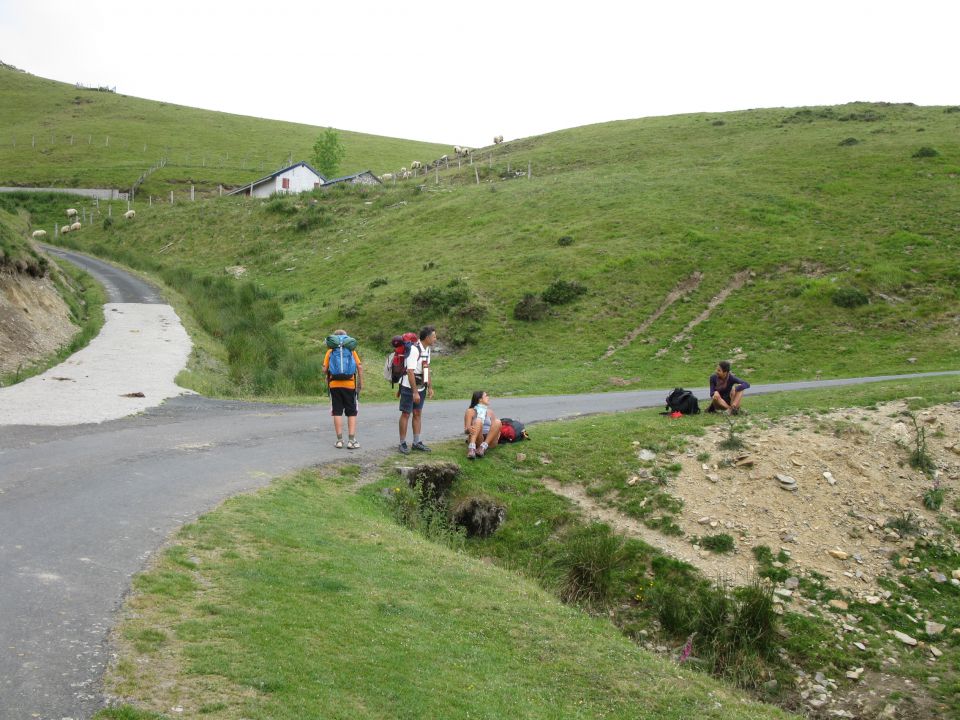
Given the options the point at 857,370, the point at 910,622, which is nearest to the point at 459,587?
the point at 910,622

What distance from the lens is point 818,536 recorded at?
1205cm

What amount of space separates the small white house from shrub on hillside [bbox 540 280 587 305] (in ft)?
156

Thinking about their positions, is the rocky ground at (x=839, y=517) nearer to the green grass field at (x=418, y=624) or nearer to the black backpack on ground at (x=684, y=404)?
the green grass field at (x=418, y=624)

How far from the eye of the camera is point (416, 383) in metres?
13.7

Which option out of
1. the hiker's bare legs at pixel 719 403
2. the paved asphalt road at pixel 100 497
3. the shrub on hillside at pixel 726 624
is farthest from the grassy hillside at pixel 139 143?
the shrub on hillside at pixel 726 624

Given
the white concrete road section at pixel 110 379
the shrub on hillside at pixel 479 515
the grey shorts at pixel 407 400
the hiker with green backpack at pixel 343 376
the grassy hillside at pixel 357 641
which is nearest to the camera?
the grassy hillside at pixel 357 641

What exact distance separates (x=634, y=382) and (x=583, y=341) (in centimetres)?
570

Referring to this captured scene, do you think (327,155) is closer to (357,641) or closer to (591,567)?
(591,567)

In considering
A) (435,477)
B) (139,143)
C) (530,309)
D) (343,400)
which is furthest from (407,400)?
(139,143)

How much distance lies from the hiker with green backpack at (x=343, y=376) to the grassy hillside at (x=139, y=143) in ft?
261

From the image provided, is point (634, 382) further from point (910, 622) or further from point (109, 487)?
point (109, 487)

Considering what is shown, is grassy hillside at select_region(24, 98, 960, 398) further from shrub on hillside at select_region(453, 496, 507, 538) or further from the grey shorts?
shrub on hillside at select_region(453, 496, 507, 538)

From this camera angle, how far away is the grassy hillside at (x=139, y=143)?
90.2 metres

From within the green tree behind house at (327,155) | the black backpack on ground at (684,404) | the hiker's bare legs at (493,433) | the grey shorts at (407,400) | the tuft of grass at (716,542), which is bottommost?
the tuft of grass at (716,542)
